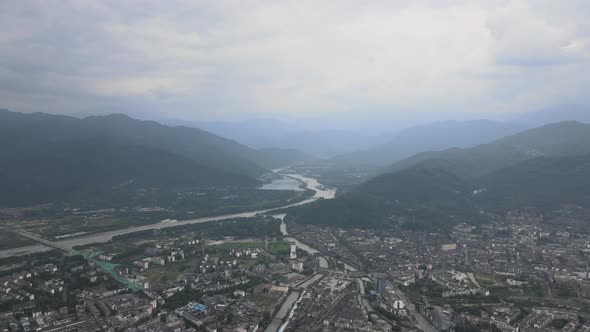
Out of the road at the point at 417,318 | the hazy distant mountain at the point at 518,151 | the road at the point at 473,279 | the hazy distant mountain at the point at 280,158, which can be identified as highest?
the hazy distant mountain at the point at 518,151

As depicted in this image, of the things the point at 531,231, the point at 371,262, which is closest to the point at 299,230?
the point at 371,262

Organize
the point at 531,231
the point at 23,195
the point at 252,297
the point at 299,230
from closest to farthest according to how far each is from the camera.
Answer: the point at 252,297
the point at 531,231
the point at 299,230
the point at 23,195

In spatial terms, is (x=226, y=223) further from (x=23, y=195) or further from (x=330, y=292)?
(x=23, y=195)

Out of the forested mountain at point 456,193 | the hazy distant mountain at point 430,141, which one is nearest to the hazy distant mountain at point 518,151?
the forested mountain at point 456,193

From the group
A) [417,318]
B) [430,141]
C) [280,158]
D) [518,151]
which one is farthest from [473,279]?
[430,141]

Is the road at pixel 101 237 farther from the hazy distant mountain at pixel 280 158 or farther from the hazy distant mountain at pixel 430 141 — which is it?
the hazy distant mountain at pixel 430 141

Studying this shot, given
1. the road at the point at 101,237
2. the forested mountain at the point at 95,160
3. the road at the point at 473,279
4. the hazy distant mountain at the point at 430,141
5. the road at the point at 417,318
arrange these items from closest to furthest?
the road at the point at 417,318
the road at the point at 473,279
the road at the point at 101,237
the forested mountain at the point at 95,160
the hazy distant mountain at the point at 430,141

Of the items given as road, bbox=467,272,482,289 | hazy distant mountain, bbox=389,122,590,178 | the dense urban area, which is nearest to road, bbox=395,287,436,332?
the dense urban area

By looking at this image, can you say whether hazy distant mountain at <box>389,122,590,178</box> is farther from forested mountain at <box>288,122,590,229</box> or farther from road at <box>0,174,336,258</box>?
road at <box>0,174,336,258</box>
